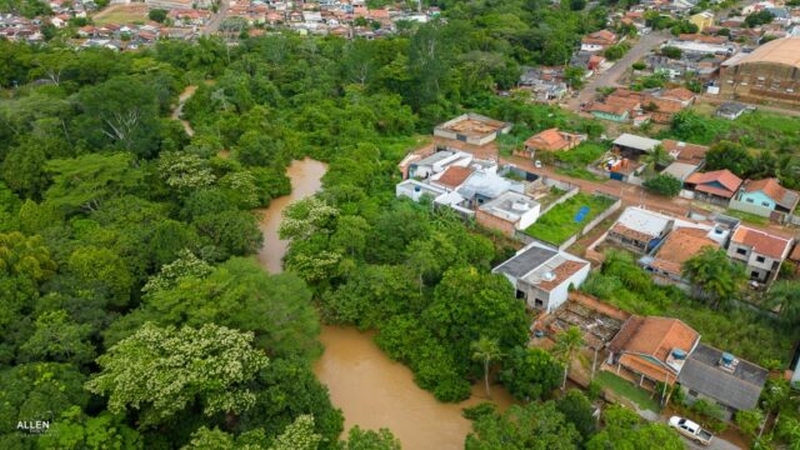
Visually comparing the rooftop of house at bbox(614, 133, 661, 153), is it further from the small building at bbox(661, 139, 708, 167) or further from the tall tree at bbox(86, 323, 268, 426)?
the tall tree at bbox(86, 323, 268, 426)

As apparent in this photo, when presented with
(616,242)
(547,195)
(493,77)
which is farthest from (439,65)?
(616,242)

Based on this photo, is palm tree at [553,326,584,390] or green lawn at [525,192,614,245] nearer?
palm tree at [553,326,584,390]

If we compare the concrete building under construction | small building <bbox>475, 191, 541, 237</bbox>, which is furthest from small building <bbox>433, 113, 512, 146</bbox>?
the concrete building under construction

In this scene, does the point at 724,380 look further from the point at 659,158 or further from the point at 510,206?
the point at 659,158

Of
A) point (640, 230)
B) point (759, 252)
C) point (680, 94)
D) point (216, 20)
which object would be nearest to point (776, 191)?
point (759, 252)

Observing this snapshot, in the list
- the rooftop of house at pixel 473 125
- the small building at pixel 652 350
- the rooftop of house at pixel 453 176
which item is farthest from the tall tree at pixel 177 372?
the rooftop of house at pixel 473 125

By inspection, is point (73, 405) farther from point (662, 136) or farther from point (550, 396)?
point (662, 136)
